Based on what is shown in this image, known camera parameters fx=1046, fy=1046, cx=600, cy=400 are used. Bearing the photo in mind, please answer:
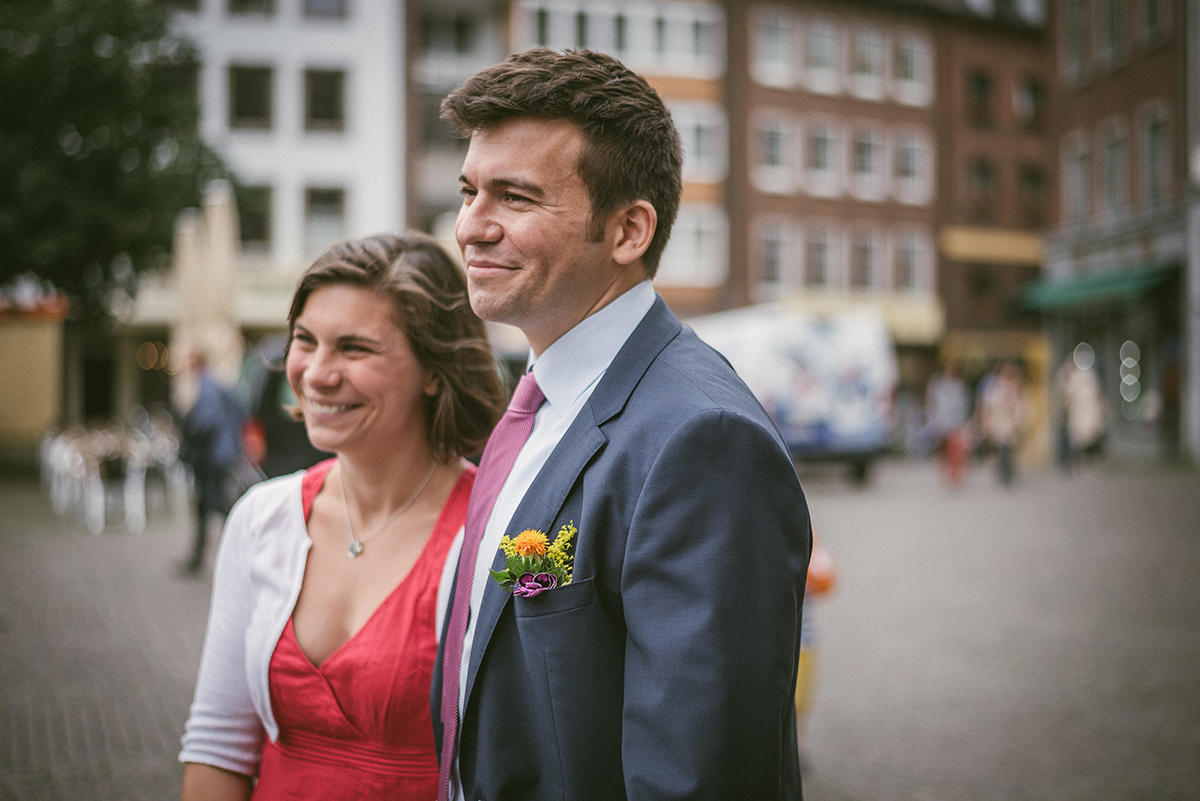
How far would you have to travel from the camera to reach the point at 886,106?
121 feet

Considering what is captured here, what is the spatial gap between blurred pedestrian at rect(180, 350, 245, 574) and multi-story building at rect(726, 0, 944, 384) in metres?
26.1

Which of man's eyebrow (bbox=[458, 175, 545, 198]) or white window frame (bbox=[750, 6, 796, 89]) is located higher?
white window frame (bbox=[750, 6, 796, 89])

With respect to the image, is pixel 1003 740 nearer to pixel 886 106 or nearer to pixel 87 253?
pixel 87 253

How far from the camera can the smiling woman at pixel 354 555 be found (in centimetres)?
196

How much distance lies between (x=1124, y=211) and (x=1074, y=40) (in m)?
4.93

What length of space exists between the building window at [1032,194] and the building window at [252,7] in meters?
27.2

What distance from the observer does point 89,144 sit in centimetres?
1884

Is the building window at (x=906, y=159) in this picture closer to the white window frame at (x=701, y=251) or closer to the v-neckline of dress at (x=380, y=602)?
the white window frame at (x=701, y=251)

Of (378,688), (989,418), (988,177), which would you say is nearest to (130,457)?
(378,688)

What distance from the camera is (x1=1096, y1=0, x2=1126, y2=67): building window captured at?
973 inches

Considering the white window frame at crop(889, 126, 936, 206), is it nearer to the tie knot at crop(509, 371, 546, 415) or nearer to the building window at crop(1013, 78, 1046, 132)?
the building window at crop(1013, 78, 1046, 132)

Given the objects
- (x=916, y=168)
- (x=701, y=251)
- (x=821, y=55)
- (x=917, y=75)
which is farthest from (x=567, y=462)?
(x=917, y=75)

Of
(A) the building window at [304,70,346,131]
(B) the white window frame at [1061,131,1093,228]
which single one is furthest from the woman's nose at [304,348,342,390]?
(A) the building window at [304,70,346,131]

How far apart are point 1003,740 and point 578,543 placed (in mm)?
4215
